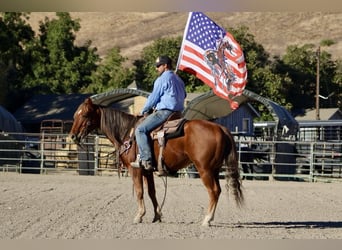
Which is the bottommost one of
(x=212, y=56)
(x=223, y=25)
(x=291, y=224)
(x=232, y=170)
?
(x=291, y=224)

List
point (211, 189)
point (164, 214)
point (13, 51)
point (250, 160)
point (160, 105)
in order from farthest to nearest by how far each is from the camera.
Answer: point (13, 51)
point (250, 160)
point (164, 214)
point (160, 105)
point (211, 189)

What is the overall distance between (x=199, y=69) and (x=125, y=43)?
110 meters

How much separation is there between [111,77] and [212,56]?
125 ft

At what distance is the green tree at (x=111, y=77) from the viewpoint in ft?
170

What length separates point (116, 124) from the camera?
1003 centimetres

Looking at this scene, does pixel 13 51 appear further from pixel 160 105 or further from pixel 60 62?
pixel 160 105

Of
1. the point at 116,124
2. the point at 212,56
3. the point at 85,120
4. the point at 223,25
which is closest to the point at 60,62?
the point at 223,25

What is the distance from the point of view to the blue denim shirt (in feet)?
30.8

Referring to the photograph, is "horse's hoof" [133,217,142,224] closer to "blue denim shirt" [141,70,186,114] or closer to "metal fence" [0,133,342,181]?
"blue denim shirt" [141,70,186,114]

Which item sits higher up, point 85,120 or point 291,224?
point 85,120

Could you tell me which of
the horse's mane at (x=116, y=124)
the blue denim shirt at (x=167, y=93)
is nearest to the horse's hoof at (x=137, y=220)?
the horse's mane at (x=116, y=124)

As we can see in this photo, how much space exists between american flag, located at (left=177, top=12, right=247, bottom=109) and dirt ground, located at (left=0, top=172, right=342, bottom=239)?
2.52 meters

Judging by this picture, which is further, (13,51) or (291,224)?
(13,51)

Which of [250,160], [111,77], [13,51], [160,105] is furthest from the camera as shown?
[111,77]
